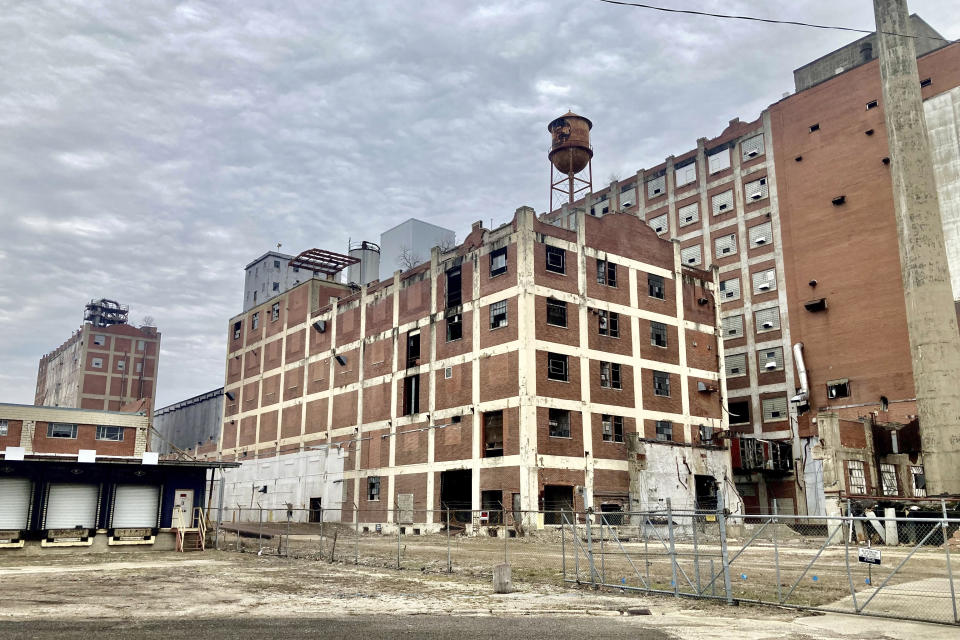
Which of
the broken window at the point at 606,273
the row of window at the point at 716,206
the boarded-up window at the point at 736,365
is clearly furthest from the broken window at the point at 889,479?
the row of window at the point at 716,206

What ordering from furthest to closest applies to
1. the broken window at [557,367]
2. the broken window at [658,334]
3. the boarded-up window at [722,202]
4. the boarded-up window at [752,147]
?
the boarded-up window at [722,202], the boarded-up window at [752,147], the broken window at [658,334], the broken window at [557,367]

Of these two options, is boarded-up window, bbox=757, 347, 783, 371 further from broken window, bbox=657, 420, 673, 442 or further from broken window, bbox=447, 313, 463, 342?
broken window, bbox=447, 313, 463, 342

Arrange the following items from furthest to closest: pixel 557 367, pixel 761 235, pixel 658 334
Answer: pixel 761 235 < pixel 658 334 < pixel 557 367

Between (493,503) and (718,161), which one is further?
(718,161)

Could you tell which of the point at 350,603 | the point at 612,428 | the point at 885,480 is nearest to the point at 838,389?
the point at 885,480

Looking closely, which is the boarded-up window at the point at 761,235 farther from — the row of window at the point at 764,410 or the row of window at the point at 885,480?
the row of window at the point at 885,480

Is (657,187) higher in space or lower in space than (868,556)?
higher

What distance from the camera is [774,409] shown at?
2648 inches

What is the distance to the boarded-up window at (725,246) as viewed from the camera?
7262 cm

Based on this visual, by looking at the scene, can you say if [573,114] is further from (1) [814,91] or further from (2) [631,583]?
(2) [631,583]

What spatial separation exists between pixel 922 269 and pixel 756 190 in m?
28.1

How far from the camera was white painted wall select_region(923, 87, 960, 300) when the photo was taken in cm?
5966

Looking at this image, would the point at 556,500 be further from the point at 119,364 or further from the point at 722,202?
the point at 119,364

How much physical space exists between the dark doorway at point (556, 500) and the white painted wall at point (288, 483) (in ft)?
62.6
